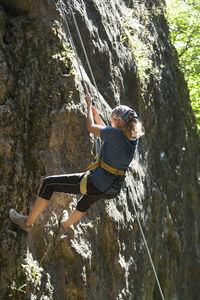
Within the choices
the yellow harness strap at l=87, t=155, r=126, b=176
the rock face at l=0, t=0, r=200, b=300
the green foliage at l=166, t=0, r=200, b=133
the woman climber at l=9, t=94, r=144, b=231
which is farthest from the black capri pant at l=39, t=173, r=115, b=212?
the green foliage at l=166, t=0, r=200, b=133

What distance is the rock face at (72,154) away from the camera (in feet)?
16.3

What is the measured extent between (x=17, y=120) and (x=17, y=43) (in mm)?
1097

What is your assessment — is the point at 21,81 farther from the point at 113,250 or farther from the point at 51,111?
the point at 113,250

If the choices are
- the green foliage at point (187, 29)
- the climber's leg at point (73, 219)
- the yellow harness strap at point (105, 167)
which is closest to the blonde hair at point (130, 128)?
the yellow harness strap at point (105, 167)

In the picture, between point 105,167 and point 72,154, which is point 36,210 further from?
point 72,154

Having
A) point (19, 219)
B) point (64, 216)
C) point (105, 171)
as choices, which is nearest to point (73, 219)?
point (64, 216)

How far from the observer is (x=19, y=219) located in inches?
184

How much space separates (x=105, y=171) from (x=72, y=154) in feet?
3.93

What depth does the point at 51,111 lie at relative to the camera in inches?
214

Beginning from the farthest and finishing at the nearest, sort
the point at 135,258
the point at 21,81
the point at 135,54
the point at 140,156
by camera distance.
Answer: the point at 135,54 → the point at 140,156 → the point at 135,258 → the point at 21,81

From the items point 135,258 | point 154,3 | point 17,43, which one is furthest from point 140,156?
point 154,3

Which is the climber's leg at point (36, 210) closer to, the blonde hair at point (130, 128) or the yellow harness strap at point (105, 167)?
the yellow harness strap at point (105, 167)

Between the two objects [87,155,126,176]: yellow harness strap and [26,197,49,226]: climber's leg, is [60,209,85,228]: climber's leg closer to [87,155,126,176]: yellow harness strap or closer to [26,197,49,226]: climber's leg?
[26,197,49,226]: climber's leg

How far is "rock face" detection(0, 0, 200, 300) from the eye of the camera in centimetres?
496
